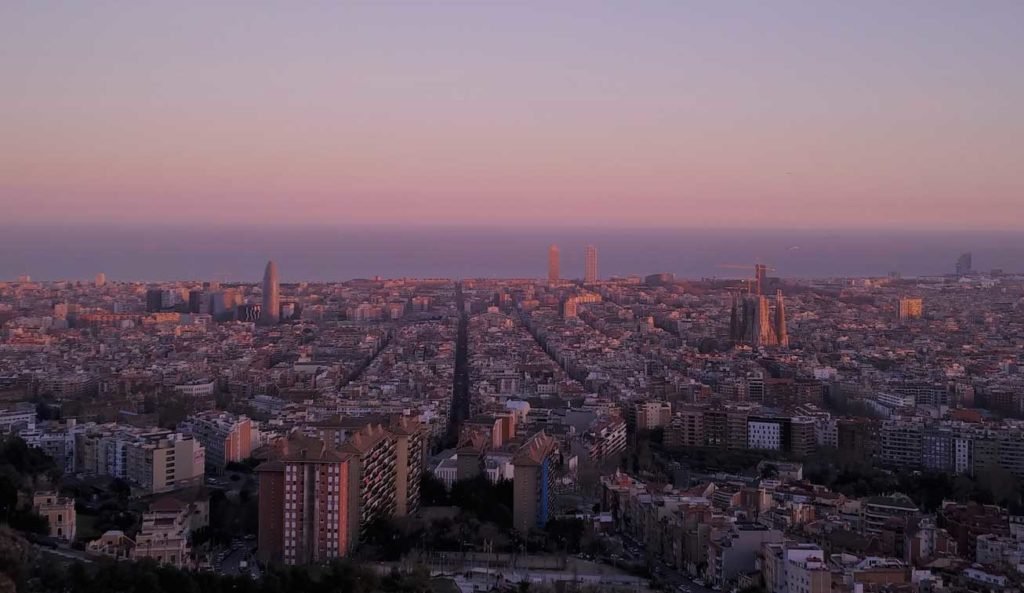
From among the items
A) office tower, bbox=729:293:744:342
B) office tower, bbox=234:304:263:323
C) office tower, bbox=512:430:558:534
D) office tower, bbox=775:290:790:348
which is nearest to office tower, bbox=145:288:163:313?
office tower, bbox=234:304:263:323

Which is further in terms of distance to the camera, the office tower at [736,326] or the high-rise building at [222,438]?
the office tower at [736,326]

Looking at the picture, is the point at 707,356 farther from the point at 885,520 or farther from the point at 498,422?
the point at 885,520

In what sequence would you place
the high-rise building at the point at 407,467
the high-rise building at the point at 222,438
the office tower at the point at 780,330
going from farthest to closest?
the office tower at the point at 780,330
the high-rise building at the point at 222,438
the high-rise building at the point at 407,467

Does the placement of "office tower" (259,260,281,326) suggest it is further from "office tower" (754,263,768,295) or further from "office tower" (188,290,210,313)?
"office tower" (754,263,768,295)

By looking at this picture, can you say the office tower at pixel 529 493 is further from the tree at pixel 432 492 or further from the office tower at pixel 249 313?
the office tower at pixel 249 313

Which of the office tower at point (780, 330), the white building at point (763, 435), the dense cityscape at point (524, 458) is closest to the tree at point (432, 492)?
the dense cityscape at point (524, 458)

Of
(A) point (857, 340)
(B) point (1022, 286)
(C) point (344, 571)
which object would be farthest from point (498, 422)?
(B) point (1022, 286)
